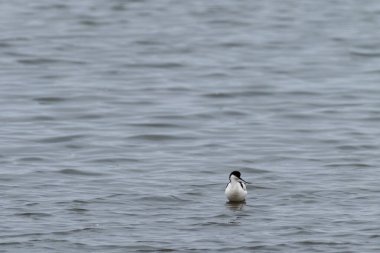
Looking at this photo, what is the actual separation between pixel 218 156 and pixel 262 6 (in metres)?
18.4

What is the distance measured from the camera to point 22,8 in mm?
35062

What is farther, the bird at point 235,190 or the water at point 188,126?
the bird at point 235,190

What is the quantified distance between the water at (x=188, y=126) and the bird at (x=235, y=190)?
183 mm

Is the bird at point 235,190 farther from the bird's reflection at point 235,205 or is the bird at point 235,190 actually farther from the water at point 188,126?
the water at point 188,126

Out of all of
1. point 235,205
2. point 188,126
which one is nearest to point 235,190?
point 235,205

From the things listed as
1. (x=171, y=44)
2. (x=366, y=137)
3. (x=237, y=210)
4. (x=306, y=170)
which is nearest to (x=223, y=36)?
(x=171, y=44)

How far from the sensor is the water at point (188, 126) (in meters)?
13.3

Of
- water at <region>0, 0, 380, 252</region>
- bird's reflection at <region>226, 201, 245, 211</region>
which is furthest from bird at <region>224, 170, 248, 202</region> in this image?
water at <region>0, 0, 380, 252</region>

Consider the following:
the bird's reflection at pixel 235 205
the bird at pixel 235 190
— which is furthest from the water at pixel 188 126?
the bird at pixel 235 190

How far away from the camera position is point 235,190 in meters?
14.2

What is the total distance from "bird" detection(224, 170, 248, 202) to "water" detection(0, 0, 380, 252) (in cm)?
18

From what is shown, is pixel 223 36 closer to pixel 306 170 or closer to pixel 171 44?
pixel 171 44

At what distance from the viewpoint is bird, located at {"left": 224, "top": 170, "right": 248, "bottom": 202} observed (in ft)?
46.8

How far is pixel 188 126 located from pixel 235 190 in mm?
5857
